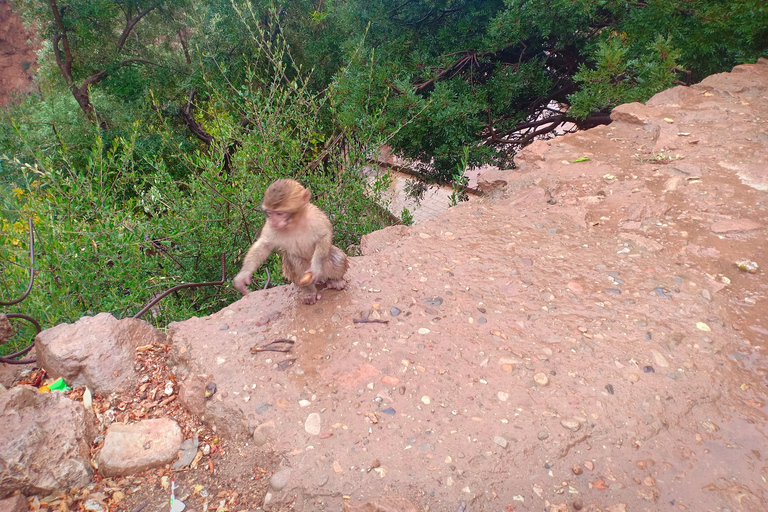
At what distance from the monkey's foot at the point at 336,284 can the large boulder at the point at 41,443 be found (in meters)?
1.56

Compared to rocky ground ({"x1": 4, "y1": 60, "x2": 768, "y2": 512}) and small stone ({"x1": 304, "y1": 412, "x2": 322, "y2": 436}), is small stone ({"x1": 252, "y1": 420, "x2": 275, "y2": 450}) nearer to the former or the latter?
rocky ground ({"x1": 4, "y1": 60, "x2": 768, "y2": 512})

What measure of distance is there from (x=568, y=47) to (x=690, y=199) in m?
4.53

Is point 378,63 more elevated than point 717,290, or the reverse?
point 378,63

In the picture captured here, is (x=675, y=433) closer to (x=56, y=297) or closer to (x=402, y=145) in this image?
(x=56, y=297)

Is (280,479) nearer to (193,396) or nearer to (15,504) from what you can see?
(193,396)

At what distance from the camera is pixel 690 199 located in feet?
13.4

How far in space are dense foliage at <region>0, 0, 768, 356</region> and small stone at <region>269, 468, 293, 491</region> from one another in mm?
2506

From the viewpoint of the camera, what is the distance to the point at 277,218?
106 inches

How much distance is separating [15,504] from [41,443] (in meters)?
0.25

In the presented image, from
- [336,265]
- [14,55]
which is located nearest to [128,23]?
[336,265]

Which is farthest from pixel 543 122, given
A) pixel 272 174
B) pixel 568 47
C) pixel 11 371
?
pixel 11 371

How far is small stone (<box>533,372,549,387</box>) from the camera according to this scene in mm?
2579

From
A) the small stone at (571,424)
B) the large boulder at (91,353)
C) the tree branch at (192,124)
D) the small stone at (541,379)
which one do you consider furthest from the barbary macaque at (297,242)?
the tree branch at (192,124)

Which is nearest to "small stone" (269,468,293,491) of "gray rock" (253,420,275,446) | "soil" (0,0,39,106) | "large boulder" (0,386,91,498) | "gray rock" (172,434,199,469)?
"gray rock" (253,420,275,446)
